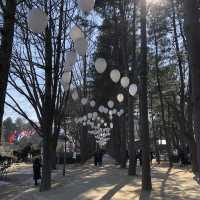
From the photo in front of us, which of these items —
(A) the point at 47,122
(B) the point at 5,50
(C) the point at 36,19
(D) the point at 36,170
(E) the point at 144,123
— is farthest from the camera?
(D) the point at 36,170

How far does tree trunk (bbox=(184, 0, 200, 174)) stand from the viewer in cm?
880

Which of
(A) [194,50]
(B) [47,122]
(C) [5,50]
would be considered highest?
(B) [47,122]

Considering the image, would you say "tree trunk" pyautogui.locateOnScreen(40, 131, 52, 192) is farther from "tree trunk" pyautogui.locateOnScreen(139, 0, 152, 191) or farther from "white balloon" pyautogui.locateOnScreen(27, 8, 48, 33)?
"white balloon" pyautogui.locateOnScreen(27, 8, 48, 33)

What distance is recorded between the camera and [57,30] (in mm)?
22156

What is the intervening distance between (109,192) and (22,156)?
146 feet

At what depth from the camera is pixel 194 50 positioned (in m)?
8.90

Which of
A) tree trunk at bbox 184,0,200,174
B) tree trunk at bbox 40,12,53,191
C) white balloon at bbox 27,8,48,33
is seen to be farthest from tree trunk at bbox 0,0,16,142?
tree trunk at bbox 40,12,53,191

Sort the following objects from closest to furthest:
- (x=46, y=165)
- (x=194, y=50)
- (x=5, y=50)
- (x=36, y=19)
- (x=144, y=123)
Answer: (x=194, y=50) < (x=5, y=50) < (x=36, y=19) < (x=144, y=123) < (x=46, y=165)

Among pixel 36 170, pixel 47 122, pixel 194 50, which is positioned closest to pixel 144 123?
pixel 47 122

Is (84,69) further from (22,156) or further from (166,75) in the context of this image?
(22,156)

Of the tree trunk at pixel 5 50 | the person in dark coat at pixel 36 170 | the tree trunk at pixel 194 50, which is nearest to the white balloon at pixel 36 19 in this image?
→ the tree trunk at pixel 5 50

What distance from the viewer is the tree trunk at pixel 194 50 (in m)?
8.80

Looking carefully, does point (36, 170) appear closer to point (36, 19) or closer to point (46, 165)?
point (46, 165)

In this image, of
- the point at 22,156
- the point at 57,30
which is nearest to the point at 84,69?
the point at 22,156
